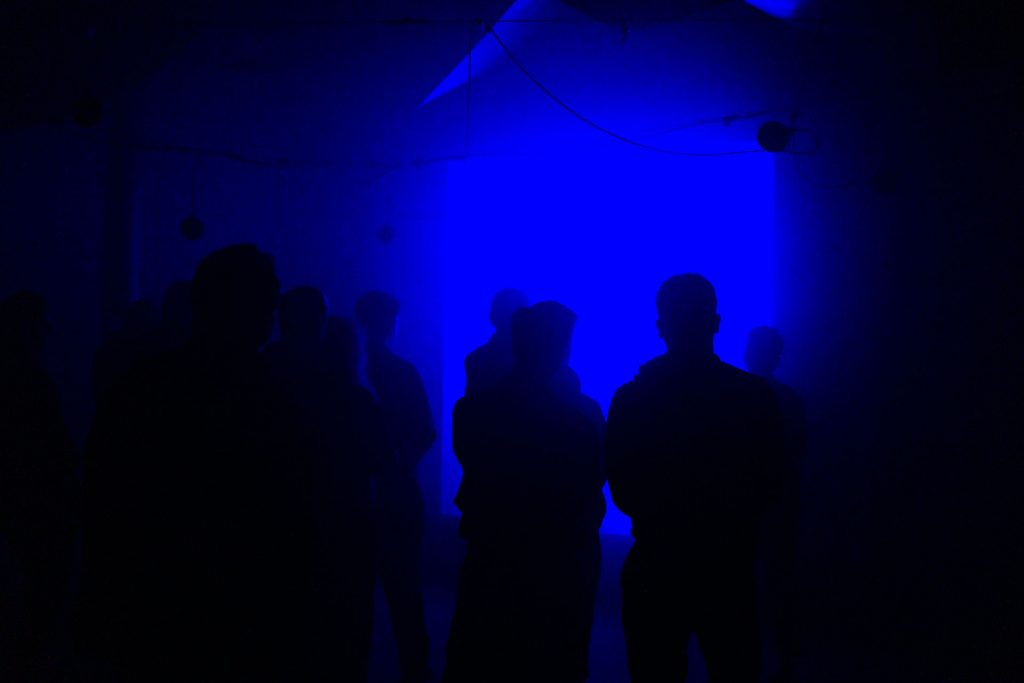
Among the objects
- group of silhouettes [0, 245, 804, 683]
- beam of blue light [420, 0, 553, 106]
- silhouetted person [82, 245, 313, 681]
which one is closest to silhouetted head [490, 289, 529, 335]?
group of silhouettes [0, 245, 804, 683]

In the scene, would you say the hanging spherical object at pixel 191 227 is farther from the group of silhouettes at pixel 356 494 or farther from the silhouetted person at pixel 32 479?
the silhouetted person at pixel 32 479

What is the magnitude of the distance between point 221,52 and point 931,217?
15.7 ft

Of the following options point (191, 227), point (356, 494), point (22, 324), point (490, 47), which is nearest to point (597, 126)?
point (490, 47)

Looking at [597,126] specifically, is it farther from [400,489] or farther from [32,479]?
[32,479]

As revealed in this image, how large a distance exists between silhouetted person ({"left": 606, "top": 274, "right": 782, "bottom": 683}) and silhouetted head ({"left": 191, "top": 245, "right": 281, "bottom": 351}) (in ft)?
3.54

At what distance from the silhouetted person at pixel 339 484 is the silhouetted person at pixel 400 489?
0.61 meters

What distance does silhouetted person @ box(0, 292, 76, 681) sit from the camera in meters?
3.06

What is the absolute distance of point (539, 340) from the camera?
211cm

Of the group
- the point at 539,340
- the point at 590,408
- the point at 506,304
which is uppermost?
the point at 506,304

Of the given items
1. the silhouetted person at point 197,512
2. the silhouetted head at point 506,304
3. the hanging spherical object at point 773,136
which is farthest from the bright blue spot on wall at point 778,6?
the silhouetted person at point 197,512

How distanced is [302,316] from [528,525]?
108 cm

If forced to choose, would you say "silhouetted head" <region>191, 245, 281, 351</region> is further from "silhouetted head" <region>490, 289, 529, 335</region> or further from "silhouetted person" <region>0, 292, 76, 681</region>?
"silhouetted person" <region>0, 292, 76, 681</region>

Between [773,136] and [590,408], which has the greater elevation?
[773,136]

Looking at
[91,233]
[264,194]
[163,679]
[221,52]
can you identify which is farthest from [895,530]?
[91,233]
